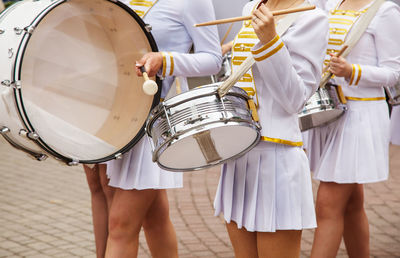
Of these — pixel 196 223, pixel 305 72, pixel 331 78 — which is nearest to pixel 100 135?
pixel 305 72

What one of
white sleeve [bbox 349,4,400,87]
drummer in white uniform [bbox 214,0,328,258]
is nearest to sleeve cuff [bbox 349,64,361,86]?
white sleeve [bbox 349,4,400,87]

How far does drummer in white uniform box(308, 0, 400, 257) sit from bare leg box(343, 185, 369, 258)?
0.45 ft

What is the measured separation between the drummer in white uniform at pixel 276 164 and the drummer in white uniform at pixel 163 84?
0.39 metres

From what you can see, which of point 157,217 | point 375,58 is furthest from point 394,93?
point 157,217

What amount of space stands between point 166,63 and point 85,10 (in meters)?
0.40

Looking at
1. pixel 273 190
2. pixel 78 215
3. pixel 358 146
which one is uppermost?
pixel 273 190

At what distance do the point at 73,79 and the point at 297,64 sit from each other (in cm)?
104

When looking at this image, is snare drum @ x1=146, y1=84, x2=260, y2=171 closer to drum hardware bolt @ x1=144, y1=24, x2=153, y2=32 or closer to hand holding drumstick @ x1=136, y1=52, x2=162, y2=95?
hand holding drumstick @ x1=136, y1=52, x2=162, y2=95

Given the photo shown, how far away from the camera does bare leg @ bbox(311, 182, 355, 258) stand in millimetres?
3637

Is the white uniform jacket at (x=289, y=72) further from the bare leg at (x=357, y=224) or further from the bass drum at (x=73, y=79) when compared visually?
the bare leg at (x=357, y=224)

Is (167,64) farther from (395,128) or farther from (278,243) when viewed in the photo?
(395,128)

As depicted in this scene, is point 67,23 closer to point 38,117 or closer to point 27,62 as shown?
point 27,62

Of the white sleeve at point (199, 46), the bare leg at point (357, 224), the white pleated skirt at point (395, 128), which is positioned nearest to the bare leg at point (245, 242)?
the white sleeve at point (199, 46)

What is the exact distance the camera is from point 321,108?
3.39m
